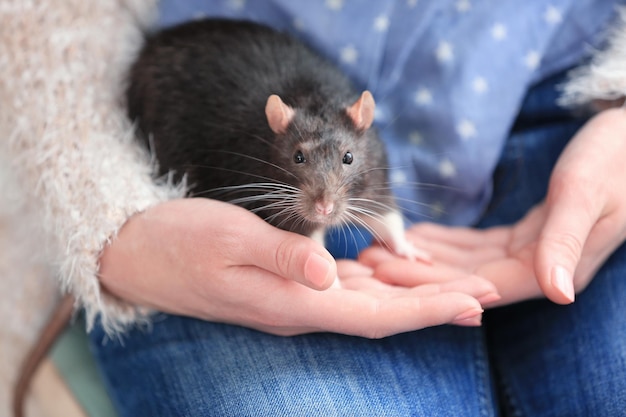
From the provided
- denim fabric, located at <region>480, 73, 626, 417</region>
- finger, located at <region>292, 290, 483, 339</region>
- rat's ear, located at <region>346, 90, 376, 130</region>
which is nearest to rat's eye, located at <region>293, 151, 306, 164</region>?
rat's ear, located at <region>346, 90, 376, 130</region>

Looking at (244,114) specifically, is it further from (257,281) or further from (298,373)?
(298,373)

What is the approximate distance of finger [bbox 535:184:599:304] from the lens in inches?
42.1

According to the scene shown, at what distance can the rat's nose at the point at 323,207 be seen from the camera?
3.65 feet

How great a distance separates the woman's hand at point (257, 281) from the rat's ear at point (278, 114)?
0.55 feet

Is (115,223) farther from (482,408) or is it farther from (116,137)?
(482,408)

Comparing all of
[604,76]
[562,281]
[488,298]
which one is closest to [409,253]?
[488,298]

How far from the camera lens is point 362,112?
3.86ft

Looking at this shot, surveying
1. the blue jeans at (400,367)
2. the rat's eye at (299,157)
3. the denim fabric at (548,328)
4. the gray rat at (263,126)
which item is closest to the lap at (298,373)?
the blue jeans at (400,367)

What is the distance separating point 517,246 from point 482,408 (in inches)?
12.8

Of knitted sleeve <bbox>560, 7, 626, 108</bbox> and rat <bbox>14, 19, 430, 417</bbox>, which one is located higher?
knitted sleeve <bbox>560, 7, 626, 108</bbox>

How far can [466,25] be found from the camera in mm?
1418

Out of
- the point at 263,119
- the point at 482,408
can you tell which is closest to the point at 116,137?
the point at 263,119

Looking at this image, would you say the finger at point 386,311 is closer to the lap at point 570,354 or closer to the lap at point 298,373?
the lap at point 298,373

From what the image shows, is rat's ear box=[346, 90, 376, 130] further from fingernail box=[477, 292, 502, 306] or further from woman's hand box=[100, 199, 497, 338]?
fingernail box=[477, 292, 502, 306]
